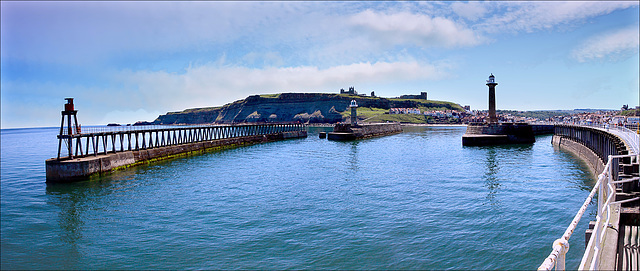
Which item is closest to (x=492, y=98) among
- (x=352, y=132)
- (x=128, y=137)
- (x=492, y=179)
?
(x=352, y=132)

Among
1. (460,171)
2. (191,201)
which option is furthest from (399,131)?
(191,201)

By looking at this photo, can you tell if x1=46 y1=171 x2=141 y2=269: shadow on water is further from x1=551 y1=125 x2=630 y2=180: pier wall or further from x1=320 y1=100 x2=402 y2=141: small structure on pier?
x1=320 y1=100 x2=402 y2=141: small structure on pier

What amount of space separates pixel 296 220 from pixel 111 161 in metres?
25.5

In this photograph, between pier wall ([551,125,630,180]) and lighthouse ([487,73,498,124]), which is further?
lighthouse ([487,73,498,124])

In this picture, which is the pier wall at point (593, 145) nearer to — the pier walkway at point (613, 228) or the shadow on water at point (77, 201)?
the pier walkway at point (613, 228)

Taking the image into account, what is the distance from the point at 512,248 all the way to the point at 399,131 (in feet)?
340

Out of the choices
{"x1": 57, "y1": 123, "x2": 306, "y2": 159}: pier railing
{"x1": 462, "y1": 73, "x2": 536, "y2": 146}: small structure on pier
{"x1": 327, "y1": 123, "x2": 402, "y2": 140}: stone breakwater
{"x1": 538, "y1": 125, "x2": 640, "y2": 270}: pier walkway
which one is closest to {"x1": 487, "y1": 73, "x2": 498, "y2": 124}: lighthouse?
{"x1": 462, "y1": 73, "x2": 536, "y2": 146}: small structure on pier

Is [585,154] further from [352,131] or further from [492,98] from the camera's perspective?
[352,131]

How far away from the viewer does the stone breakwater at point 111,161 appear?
28.9 metres

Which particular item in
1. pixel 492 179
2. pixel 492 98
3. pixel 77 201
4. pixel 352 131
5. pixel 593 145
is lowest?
pixel 77 201

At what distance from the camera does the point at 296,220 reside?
16.7 meters

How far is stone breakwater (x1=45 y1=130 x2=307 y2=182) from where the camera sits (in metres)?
28.9

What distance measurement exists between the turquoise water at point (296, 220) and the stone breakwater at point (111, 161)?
1564 millimetres

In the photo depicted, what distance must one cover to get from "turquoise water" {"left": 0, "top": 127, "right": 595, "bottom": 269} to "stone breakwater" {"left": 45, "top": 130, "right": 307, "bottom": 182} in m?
Result: 1.56
